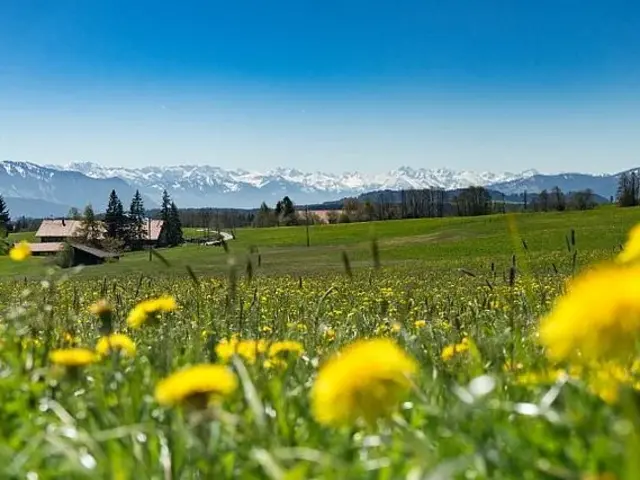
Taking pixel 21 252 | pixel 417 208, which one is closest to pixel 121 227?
pixel 417 208

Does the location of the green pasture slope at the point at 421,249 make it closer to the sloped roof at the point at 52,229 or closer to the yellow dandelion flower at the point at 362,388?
the yellow dandelion flower at the point at 362,388

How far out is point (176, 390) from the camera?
1.47 m

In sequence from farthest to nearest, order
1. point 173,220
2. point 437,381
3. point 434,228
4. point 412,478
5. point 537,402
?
1. point 173,220
2. point 434,228
3. point 437,381
4. point 537,402
5. point 412,478

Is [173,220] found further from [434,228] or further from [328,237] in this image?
[434,228]

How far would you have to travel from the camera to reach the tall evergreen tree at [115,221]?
133 m

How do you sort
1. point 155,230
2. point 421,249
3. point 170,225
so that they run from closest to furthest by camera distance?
A: point 421,249
point 170,225
point 155,230

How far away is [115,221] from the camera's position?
5295 inches

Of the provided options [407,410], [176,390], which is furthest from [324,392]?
[407,410]

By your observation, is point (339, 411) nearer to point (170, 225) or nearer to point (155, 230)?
point (170, 225)

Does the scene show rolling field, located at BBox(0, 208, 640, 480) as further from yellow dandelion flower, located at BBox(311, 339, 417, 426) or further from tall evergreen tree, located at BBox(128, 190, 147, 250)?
tall evergreen tree, located at BBox(128, 190, 147, 250)

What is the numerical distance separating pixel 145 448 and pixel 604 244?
5364 centimetres

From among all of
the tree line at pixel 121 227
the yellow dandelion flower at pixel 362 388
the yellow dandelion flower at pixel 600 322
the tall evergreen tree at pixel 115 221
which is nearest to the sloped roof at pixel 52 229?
the tree line at pixel 121 227

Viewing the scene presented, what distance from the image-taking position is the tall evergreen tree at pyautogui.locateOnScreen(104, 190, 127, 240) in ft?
437

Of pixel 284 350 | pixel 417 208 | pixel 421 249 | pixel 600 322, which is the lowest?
pixel 421 249
